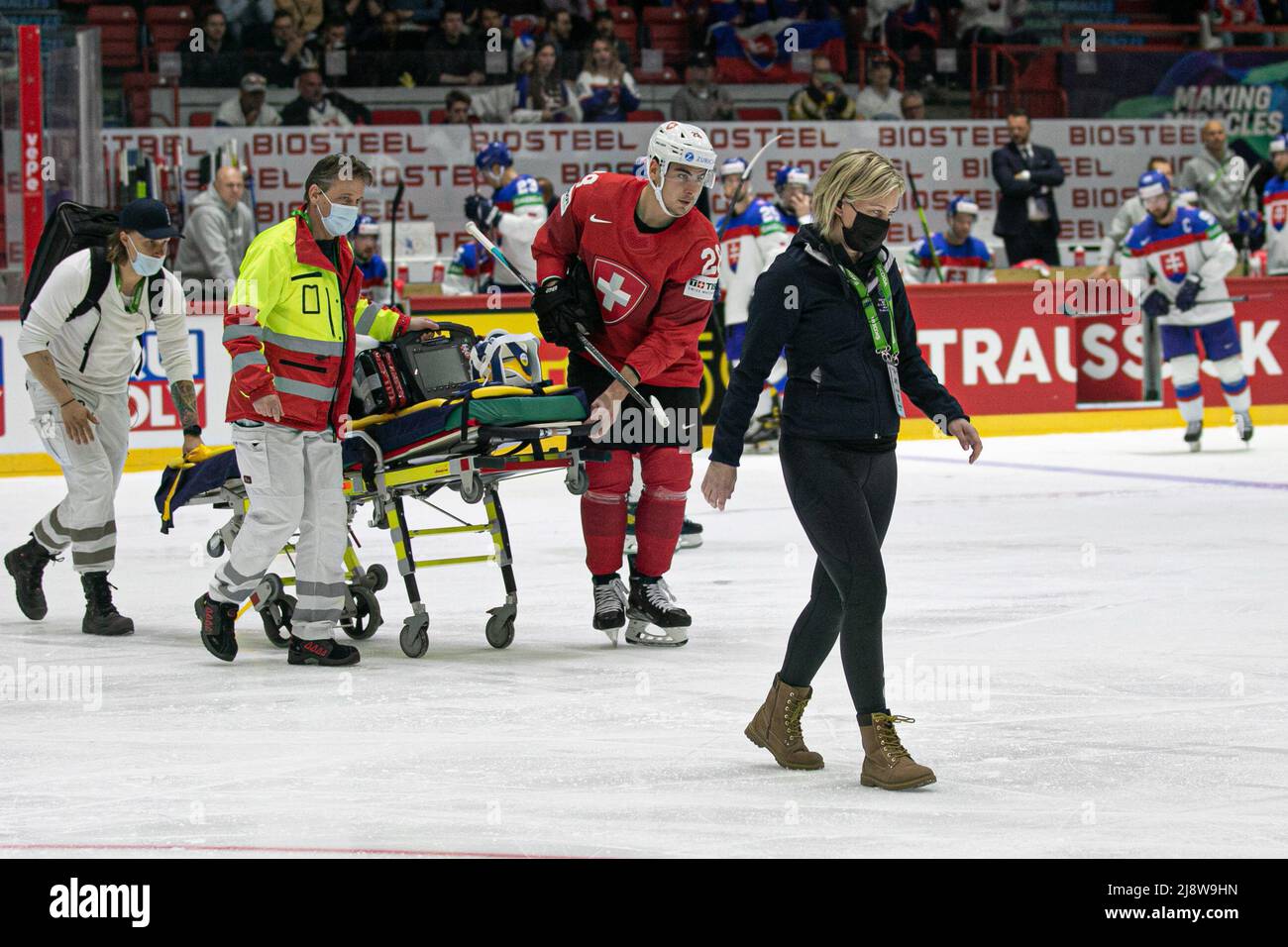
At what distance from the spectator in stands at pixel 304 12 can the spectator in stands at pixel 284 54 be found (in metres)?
0.16

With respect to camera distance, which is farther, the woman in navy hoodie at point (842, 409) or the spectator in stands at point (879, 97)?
the spectator in stands at point (879, 97)

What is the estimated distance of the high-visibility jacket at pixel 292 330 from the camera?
663cm

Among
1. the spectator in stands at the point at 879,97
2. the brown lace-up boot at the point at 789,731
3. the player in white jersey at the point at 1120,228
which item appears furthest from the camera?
the spectator in stands at the point at 879,97

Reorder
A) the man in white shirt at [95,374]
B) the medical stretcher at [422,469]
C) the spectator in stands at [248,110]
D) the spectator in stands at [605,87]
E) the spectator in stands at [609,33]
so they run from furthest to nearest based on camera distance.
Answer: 1. the spectator in stands at [609,33]
2. the spectator in stands at [605,87]
3. the spectator in stands at [248,110]
4. the man in white shirt at [95,374]
5. the medical stretcher at [422,469]

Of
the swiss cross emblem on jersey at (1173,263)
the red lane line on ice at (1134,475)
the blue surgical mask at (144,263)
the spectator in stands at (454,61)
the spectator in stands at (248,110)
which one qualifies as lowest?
the red lane line on ice at (1134,475)

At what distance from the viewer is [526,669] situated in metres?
6.89

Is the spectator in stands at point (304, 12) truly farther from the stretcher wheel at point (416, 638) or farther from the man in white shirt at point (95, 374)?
the stretcher wheel at point (416, 638)

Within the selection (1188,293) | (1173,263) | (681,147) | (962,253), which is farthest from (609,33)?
(681,147)

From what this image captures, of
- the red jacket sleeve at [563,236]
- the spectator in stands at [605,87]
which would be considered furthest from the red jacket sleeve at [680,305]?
the spectator in stands at [605,87]

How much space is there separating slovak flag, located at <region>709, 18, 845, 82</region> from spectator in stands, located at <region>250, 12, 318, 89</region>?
4.53 m

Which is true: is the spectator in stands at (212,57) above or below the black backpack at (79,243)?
above

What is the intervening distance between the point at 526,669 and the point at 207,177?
461 inches

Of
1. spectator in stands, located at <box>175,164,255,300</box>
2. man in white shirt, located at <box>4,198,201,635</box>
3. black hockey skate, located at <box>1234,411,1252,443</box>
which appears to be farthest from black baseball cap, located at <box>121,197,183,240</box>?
black hockey skate, located at <box>1234,411,1252,443</box>

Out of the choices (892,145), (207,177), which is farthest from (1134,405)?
(207,177)
